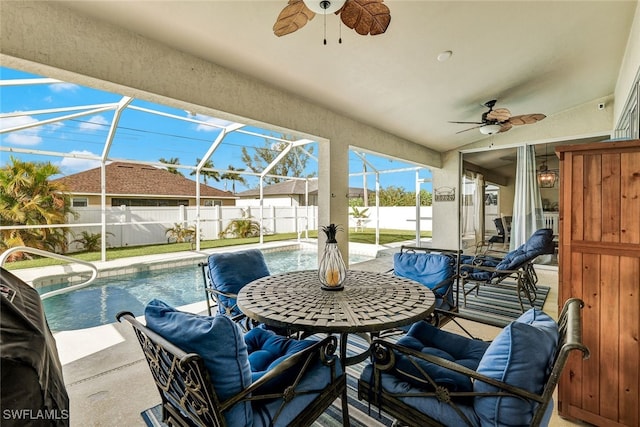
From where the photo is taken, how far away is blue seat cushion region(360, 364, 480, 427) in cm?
118

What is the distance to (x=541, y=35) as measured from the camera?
3.17 metres

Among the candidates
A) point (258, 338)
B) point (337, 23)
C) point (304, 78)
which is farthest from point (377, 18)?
point (258, 338)

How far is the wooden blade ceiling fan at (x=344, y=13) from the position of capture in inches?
65.8

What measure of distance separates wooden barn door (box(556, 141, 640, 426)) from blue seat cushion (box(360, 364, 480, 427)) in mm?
1136

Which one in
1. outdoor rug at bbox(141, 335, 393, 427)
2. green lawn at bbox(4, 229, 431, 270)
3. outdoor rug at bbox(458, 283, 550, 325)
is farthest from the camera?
green lawn at bbox(4, 229, 431, 270)

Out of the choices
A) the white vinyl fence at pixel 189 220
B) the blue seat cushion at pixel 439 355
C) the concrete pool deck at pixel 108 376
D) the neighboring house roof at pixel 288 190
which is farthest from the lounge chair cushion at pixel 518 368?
the neighboring house roof at pixel 288 190

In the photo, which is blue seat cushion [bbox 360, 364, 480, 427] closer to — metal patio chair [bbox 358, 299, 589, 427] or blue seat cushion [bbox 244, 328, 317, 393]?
metal patio chair [bbox 358, 299, 589, 427]

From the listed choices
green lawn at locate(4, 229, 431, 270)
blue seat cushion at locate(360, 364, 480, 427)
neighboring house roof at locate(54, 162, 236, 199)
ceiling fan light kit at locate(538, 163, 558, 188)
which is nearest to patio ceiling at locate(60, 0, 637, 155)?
ceiling fan light kit at locate(538, 163, 558, 188)

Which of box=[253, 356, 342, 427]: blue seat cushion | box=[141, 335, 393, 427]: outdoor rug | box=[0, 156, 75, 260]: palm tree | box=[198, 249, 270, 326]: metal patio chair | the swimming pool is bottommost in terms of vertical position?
the swimming pool

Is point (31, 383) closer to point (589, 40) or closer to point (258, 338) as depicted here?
point (258, 338)

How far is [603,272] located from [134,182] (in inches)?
522

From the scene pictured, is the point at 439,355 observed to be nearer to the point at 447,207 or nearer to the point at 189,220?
the point at 447,207

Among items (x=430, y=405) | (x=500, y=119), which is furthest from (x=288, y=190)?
(x=430, y=405)

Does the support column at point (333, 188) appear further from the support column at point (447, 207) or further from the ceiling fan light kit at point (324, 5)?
the support column at point (447, 207)
